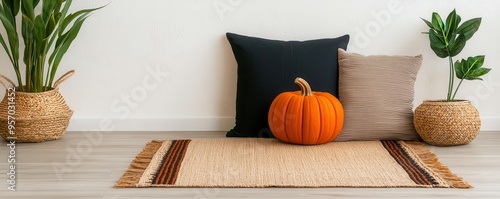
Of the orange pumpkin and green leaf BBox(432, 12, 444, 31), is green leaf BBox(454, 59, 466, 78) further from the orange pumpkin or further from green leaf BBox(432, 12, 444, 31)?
the orange pumpkin

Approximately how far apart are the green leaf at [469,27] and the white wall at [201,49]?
0.23m

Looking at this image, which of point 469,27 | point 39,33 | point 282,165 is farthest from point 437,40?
point 39,33

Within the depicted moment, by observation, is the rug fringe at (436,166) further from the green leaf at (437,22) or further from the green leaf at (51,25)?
the green leaf at (51,25)

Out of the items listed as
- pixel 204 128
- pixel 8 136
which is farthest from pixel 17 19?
pixel 204 128

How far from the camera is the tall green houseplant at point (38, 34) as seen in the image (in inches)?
146

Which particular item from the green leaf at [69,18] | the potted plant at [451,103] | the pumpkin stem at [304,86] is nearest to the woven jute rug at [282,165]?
the potted plant at [451,103]

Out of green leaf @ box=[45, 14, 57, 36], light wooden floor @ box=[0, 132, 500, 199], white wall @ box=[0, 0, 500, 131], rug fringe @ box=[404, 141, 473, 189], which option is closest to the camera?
light wooden floor @ box=[0, 132, 500, 199]

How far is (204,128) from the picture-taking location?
13.6 feet

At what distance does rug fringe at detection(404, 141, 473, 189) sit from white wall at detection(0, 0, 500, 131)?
1.74ft

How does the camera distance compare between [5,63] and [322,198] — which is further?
[5,63]

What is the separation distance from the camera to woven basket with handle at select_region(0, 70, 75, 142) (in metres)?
3.76

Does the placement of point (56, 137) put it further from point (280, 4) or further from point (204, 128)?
point (280, 4)

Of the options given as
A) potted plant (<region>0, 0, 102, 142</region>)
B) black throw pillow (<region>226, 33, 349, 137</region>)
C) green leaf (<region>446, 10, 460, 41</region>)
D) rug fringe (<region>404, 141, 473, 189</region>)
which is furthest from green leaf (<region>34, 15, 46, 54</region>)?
green leaf (<region>446, 10, 460, 41</region>)

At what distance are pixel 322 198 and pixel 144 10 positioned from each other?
66.6 inches
